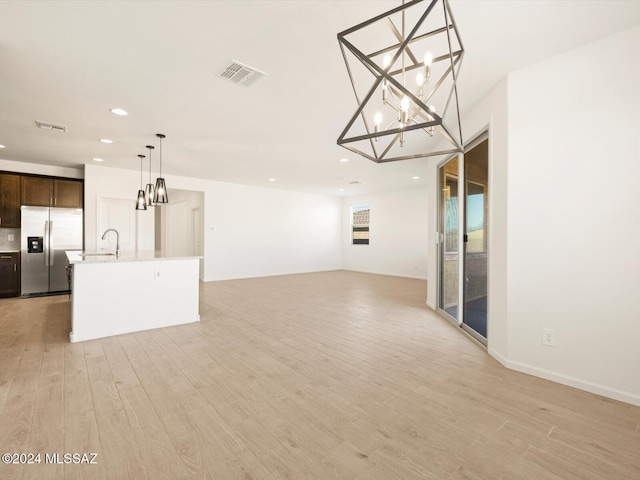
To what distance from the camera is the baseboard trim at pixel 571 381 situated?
87.4 inches

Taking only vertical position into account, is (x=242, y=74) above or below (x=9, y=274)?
Result: above

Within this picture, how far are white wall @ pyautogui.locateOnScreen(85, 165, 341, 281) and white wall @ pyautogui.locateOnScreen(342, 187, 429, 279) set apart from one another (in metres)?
1.25

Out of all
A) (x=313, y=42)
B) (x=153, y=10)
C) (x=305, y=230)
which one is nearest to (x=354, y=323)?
(x=313, y=42)

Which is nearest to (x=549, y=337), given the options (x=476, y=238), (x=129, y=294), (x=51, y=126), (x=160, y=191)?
(x=476, y=238)

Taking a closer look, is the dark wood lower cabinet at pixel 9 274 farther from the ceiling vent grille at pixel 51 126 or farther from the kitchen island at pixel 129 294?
the ceiling vent grille at pixel 51 126

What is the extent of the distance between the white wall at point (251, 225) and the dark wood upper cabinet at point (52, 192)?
30 centimetres

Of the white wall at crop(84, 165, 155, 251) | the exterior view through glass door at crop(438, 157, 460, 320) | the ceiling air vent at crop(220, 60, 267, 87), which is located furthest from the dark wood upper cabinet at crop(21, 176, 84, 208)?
the exterior view through glass door at crop(438, 157, 460, 320)

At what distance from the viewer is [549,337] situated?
2.58 m

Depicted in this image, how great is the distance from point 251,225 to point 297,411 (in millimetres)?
7079

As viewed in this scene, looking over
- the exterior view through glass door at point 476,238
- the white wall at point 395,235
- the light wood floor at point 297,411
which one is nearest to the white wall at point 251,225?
the white wall at point 395,235

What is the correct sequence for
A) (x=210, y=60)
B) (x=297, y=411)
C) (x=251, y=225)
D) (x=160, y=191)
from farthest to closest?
1. (x=251, y=225)
2. (x=160, y=191)
3. (x=210, y=60)
4. (x=297, y=411)

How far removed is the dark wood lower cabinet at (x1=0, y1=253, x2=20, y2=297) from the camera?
556 centimetres

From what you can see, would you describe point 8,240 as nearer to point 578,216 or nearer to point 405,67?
point 405,67

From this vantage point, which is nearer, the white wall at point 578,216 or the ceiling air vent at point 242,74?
the white wall at point 578,216
